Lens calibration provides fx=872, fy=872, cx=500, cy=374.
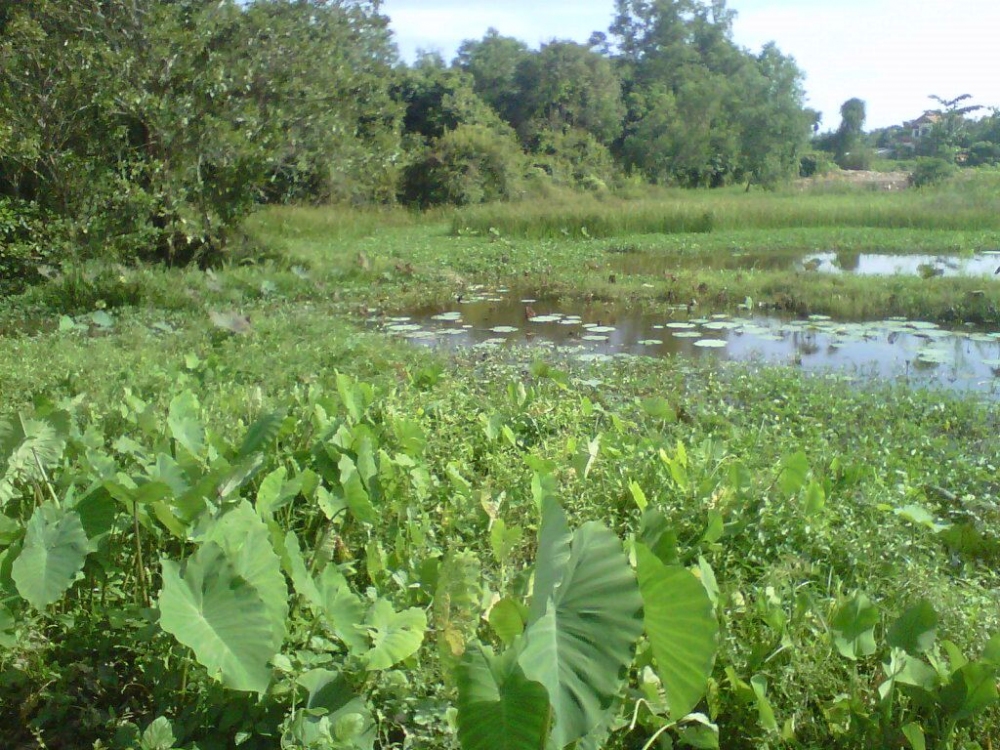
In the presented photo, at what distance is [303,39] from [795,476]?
361 inches

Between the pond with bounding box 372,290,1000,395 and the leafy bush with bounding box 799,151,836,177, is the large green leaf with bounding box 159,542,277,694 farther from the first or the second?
the leafy bush with bounding box 799,151,836,177

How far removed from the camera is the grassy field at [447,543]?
5.08ft

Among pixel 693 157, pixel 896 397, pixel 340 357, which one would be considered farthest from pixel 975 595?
pixel 693 157

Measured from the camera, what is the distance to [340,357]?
5078mm

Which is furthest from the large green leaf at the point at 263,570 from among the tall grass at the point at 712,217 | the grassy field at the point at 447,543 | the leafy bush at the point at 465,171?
the leafy bush at the point at 465,171

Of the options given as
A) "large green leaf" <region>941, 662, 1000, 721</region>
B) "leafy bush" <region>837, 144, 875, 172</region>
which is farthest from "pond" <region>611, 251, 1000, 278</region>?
"leafy bush" <region>837, 144, 875, 172</region>

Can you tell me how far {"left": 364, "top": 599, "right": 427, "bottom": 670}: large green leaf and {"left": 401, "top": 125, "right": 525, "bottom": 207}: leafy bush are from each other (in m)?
15.4

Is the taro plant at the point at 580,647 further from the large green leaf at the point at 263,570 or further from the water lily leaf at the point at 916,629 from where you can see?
the water lily leaf at the point at 916,629

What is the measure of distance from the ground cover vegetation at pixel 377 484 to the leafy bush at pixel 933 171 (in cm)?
1415

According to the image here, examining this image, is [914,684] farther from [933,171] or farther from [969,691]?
[933,171]

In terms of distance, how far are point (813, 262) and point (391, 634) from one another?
8.97m

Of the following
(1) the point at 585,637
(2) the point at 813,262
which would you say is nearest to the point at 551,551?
(1) the point at 585,637

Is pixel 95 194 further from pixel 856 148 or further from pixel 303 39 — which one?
pixel 856 148

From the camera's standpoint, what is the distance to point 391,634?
5.36ft
